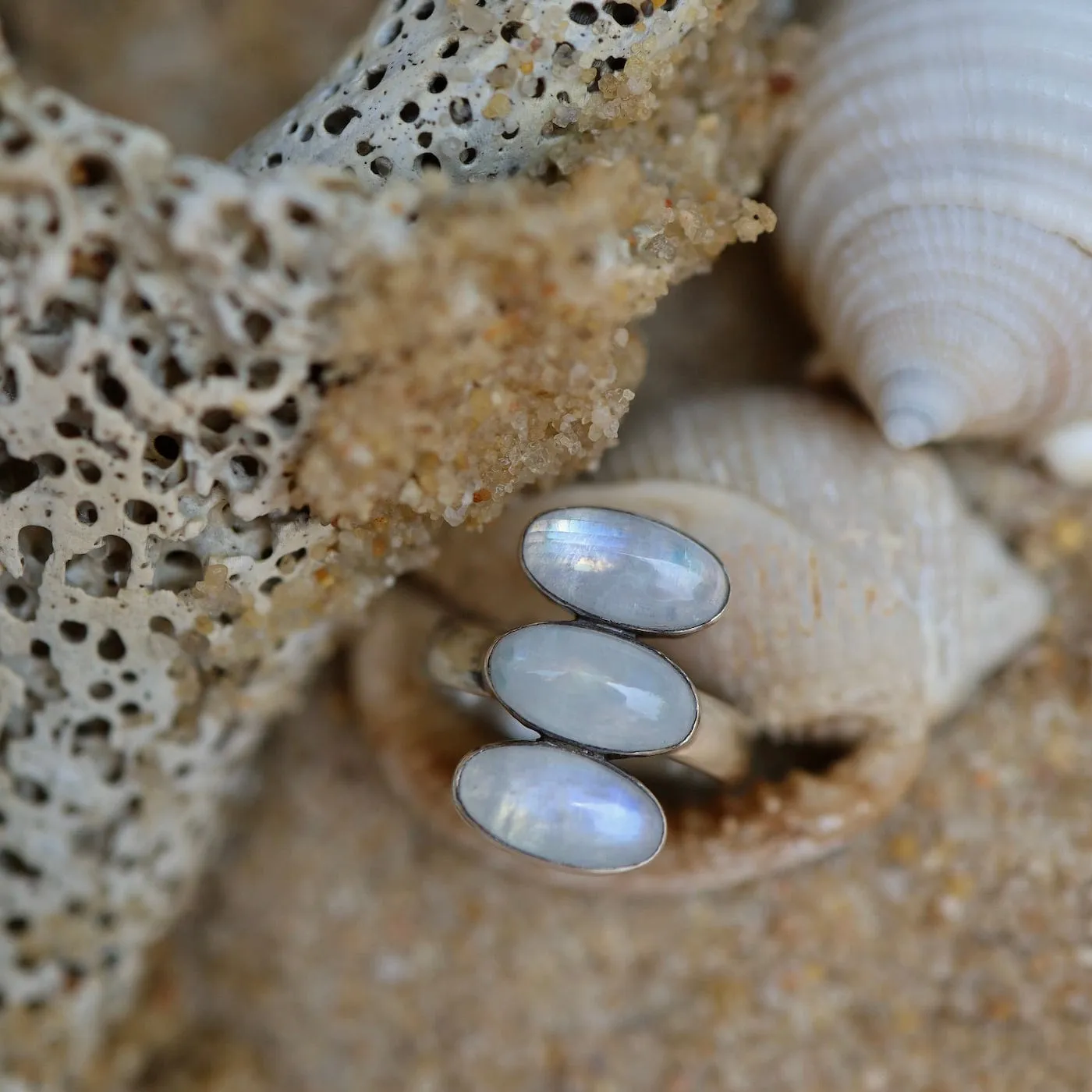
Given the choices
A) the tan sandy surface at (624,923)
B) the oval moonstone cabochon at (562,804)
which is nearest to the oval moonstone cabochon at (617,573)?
the oval moonstone cabochon at (562,804)

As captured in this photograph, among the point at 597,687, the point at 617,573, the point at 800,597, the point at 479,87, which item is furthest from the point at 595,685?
the point at 479,87

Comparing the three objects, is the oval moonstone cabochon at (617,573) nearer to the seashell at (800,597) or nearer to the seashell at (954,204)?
the seashell at (800,597)

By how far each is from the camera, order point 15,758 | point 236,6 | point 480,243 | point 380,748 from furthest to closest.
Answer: point 236,6
point 380,748
point 15,758
point 480,243

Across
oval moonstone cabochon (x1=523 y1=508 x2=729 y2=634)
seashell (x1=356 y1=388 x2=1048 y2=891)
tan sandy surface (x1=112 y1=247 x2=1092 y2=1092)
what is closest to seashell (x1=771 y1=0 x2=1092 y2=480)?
seashell (x1=356 y1=388 x2=1048 y2=891)

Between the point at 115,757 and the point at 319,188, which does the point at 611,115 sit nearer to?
the point at 319,188

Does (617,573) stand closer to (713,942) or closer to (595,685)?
(595,685)

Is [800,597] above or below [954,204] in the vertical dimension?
below

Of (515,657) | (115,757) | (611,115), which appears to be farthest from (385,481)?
(115,757)
